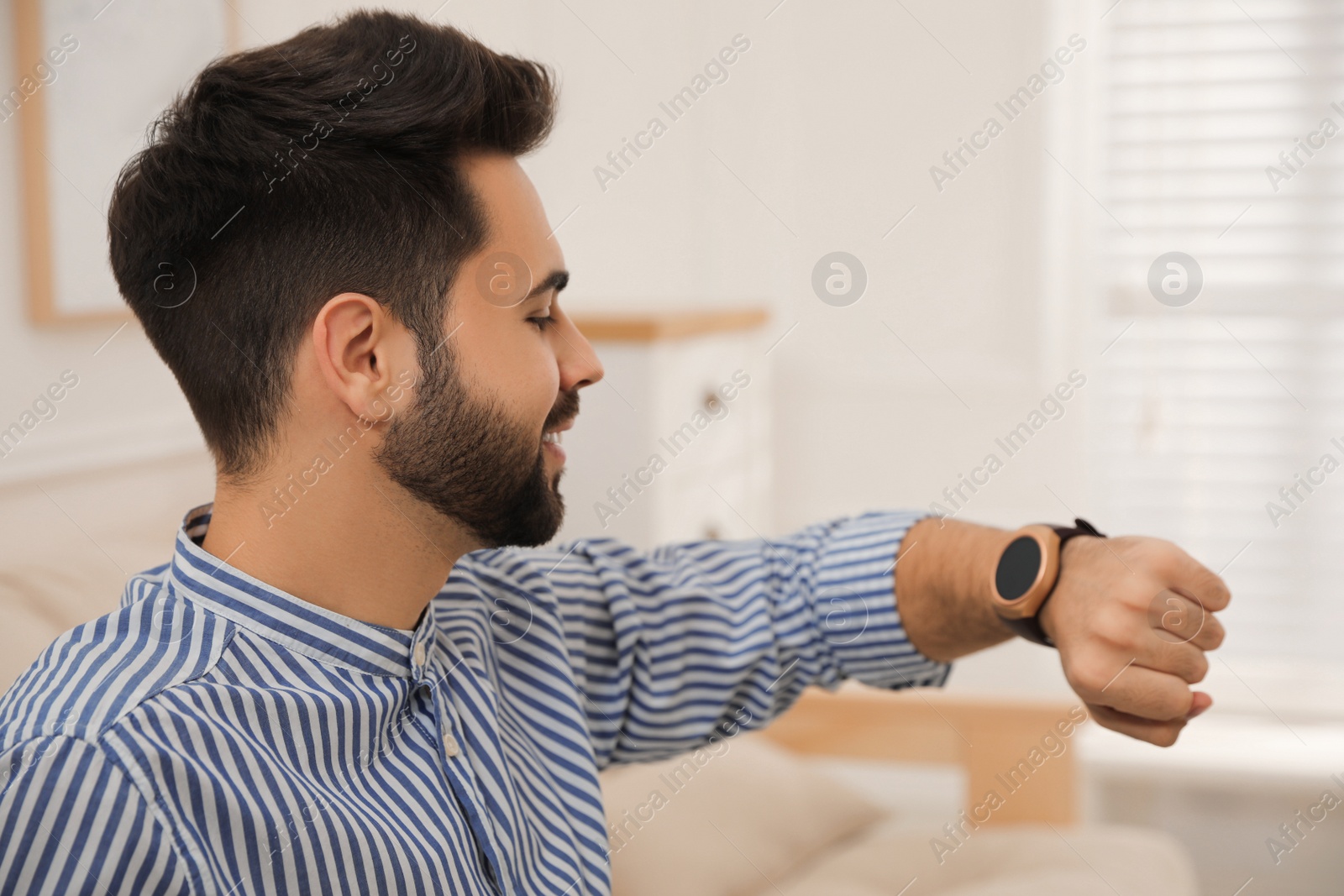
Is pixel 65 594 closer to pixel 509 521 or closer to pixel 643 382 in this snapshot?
pixel 509 521

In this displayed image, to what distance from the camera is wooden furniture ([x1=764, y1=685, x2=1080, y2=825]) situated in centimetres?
124

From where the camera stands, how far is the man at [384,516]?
558 millimetres

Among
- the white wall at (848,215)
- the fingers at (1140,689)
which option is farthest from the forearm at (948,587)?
the white wall at (848,215)

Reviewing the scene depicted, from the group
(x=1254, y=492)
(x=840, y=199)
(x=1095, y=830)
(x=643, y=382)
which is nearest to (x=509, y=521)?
(x=643, y=382)

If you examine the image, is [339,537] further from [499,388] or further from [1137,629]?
[1137,629]

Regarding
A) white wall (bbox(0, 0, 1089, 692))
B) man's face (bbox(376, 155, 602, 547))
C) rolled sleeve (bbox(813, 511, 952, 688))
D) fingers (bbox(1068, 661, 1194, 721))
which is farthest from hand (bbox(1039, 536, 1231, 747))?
white wall (bbox(0, 0, 1089, 692))

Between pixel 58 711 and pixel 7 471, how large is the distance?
0.35 m

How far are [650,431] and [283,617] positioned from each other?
28.8 inches

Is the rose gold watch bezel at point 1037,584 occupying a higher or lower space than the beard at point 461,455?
higher

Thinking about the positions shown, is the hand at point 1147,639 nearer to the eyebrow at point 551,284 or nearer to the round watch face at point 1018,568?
the round watch face at point 1018,568

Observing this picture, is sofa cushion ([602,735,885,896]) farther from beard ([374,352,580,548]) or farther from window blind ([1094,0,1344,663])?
window blind ([1094,0,1344,663])

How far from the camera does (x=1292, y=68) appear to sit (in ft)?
5.53

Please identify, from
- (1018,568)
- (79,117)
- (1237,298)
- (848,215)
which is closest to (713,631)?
(1018,568)

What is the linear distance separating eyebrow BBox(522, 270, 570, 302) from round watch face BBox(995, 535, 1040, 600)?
32 centimetres
